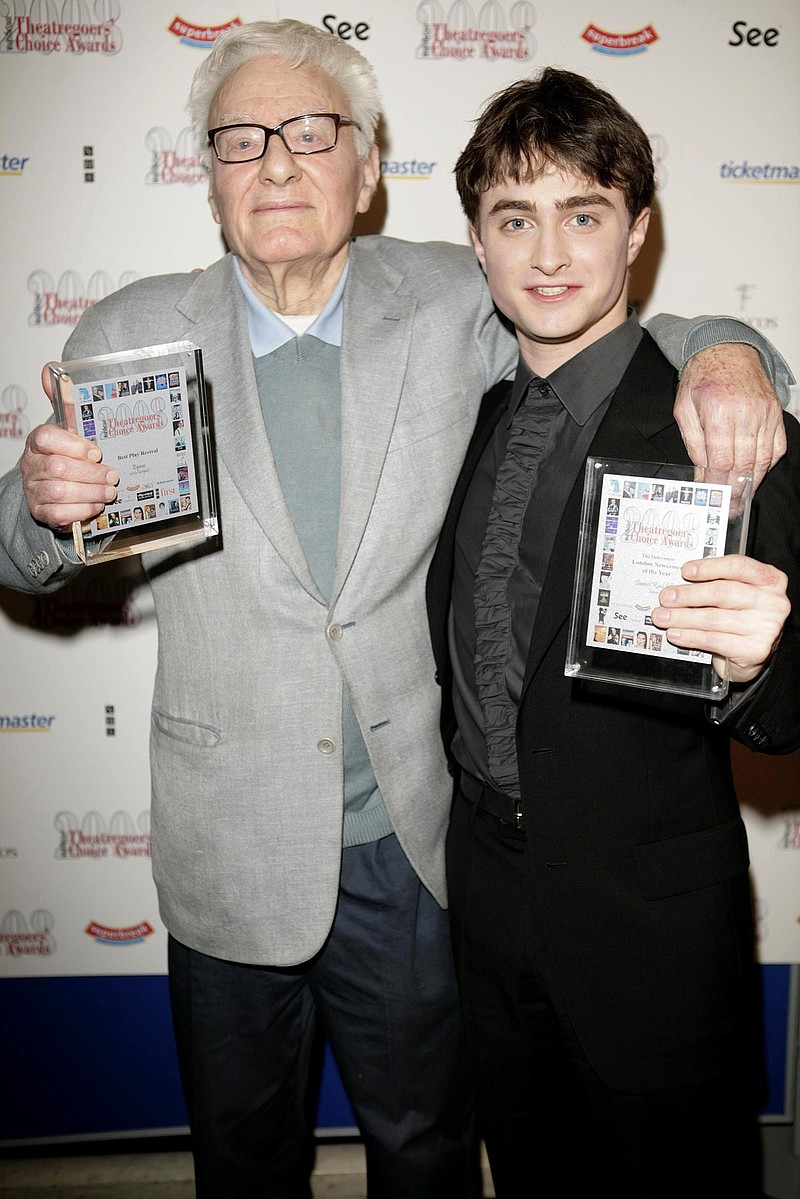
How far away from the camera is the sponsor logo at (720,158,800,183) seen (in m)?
2.21

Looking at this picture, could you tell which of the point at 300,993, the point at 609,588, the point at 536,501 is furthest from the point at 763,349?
the point at 300,993

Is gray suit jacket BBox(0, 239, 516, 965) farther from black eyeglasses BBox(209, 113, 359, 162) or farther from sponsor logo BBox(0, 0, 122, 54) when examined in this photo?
sponsor logo BBox(0, 0, 122, 54)

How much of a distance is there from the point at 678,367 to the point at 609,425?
182 millimetres

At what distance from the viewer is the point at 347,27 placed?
214cm

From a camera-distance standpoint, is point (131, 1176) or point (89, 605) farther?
point (131, 1176)

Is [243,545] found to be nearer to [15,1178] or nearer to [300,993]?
[300,993]

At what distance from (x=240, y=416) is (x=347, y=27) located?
1.04 m

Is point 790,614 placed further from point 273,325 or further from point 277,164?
point 277,164

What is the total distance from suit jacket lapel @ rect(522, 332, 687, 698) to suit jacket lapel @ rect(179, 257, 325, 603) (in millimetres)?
401

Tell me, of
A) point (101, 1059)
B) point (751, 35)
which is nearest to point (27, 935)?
point (101, 1059)

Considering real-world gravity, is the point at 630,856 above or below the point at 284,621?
below

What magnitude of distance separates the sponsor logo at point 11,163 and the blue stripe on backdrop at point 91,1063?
2.05 m

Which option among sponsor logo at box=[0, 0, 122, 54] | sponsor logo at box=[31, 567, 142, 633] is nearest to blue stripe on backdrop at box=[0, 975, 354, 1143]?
sponsor logo at box=[31, 567, 142, 633]

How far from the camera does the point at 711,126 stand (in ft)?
7.20
